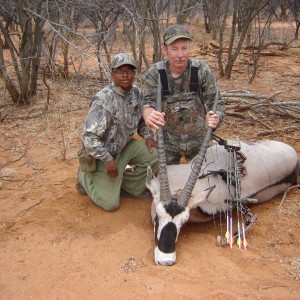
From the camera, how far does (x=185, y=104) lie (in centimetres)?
392

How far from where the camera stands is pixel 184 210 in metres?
3.05

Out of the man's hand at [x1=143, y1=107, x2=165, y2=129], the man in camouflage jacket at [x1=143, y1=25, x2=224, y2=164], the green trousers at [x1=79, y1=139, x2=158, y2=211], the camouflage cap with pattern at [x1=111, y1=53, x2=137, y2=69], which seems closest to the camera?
the man's hand at [x1=143, y1=107, x2=165, y2=129]

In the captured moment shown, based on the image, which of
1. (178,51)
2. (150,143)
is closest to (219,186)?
(150,143)

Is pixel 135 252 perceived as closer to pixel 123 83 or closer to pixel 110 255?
pixel 110 255

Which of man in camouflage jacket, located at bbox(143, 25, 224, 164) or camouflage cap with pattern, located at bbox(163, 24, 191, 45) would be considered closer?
camouflage cap with pattern, located at bbox(163, 24, 191, 45)

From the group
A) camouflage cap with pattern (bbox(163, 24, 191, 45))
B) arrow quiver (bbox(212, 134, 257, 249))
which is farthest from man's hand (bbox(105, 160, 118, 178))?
camouflage cap with pattern (bbox(163, 24, 191, 45))

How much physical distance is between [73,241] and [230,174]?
1.58 metres

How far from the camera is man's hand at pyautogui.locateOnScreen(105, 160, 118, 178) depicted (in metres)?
3.55

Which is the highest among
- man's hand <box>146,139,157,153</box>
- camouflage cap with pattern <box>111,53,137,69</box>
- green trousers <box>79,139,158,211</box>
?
camouflage cap with pattern <box>111,53,137,69</box>

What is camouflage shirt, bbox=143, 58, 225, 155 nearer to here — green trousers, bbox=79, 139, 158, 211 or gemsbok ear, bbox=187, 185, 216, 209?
green trousers, bbox=79, 139, 158, 211

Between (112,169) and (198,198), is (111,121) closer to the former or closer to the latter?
(112,169)

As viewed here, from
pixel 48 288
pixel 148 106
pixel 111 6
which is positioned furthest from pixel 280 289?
pixel 111 6

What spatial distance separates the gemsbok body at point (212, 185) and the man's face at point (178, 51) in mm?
1018

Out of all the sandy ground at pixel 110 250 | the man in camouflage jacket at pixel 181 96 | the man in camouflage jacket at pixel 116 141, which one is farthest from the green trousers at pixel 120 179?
the man in camouflage jacket at pixel 181 96
